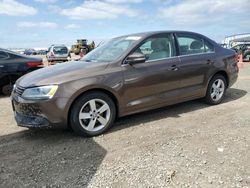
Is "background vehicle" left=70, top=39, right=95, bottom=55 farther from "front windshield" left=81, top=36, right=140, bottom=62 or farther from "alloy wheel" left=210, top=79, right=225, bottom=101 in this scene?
"front windshield" left=81, top=36, right=140, bottom=62

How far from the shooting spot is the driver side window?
527cm

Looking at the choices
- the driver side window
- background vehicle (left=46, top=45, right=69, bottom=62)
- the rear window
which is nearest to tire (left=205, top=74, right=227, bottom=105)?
the driver side window

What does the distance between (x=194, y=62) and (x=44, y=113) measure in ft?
9.97

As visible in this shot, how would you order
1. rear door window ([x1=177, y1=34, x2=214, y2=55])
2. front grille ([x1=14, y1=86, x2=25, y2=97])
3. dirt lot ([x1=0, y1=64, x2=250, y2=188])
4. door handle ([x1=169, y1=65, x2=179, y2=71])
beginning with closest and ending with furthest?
1. dirt lot ([x1=0, y1=64, x2=250, y2=188])
2. front grille ([x1=14, y1=86, x2=25, y2=97])
3. door handle ([x1=169, y1=65, x2=179, y2=71])
4. rear door window ([x1=177, y1=34, x2=214, y2=55])

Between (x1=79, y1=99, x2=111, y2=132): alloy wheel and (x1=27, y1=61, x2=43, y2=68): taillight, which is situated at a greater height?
(x1=27, y1=61, x2=43, y2=68): taillight

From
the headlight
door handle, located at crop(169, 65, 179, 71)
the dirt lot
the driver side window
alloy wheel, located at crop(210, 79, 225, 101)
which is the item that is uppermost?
the driver side window

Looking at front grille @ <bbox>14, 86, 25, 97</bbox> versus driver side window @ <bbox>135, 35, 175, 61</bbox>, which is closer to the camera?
front grille @ <bbox>14, 86, 25, 97</bbox>

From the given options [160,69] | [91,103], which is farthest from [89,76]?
[160,69]

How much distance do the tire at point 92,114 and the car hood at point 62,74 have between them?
334mm

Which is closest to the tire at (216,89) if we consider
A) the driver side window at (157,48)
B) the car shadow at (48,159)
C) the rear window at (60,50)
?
the driver side window at (157,48)

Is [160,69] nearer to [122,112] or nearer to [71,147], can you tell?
[122,112]

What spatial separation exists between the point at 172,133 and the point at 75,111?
1.53m

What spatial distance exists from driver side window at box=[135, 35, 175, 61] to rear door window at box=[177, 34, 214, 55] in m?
0.25

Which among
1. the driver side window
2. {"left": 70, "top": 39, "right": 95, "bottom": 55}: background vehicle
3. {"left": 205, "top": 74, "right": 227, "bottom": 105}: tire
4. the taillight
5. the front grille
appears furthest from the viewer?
{"left": 70, "top": 39, "right": 95, "bottom": 55}: background vehicle
